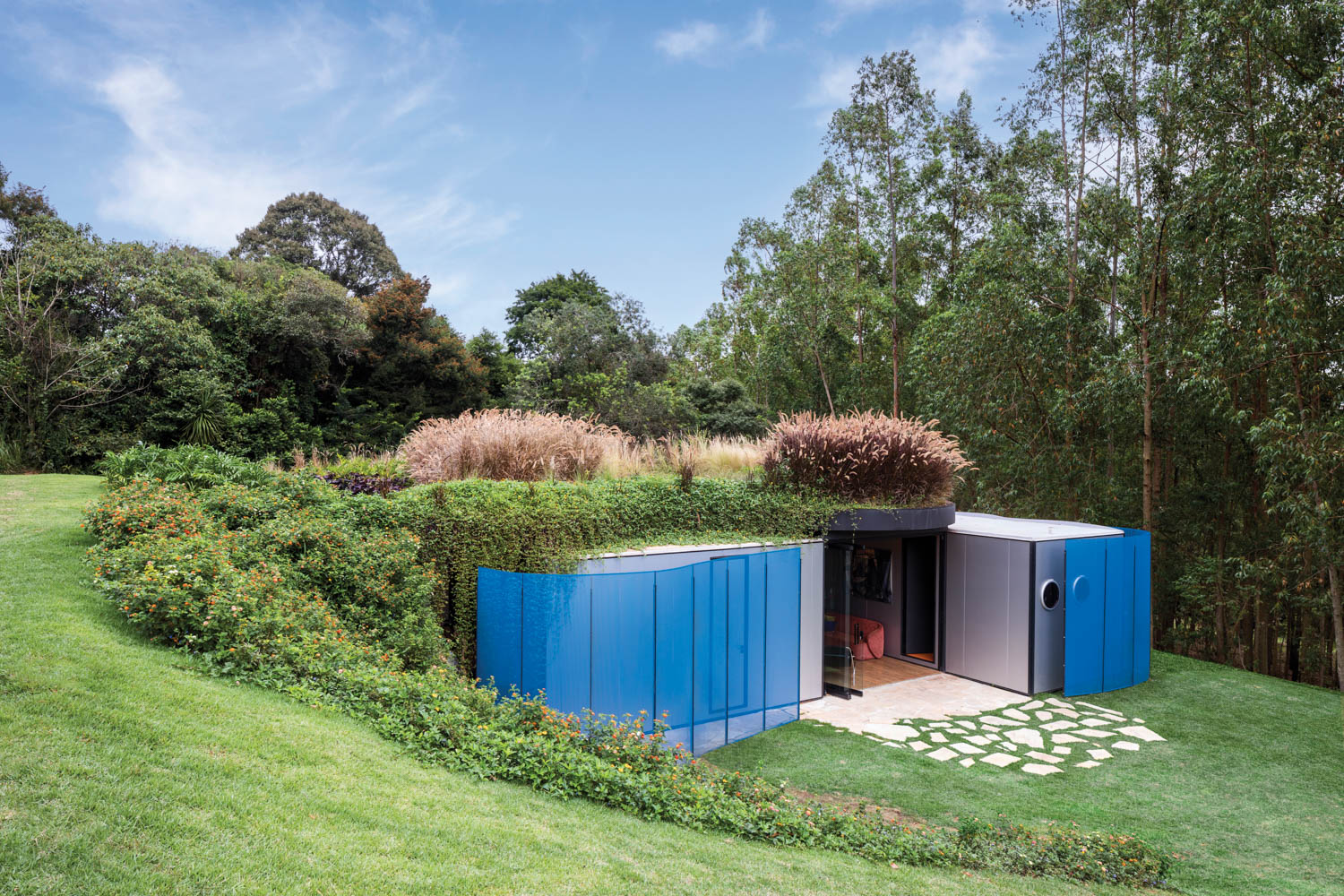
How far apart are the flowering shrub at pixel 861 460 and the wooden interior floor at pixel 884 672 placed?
2.18 m

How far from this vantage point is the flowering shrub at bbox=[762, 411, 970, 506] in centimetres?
843

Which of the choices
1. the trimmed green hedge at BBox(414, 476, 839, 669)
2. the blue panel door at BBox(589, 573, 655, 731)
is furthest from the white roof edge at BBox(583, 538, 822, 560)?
the blue panel door at BBox(589, 573, 655, 731)

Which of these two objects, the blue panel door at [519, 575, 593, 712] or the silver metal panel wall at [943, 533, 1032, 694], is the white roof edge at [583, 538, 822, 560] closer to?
the blue panel door at [519, 575, 593, 712]

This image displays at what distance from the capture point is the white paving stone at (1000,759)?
20.0 feet

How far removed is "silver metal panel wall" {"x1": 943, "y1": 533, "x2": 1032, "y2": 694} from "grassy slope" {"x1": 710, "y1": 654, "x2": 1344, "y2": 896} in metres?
1.33

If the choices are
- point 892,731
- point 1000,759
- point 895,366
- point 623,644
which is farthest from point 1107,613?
point 895,366

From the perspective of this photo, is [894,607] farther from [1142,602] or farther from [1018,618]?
[1142,602]

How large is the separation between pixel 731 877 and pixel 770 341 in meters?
19.0

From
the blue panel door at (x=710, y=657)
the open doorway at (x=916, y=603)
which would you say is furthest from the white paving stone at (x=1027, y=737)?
the blue panel door at (x=710, y=657)

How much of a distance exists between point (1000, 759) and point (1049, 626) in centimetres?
255

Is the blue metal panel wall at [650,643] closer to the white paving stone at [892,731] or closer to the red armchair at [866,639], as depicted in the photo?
the white paving stone at [892,731]

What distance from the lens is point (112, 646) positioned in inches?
157

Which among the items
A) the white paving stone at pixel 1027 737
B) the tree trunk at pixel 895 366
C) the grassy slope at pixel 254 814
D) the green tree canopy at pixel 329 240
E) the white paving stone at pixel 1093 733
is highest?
Answer: the green tree canopy at pixel 329 240

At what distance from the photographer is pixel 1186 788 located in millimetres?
5758
